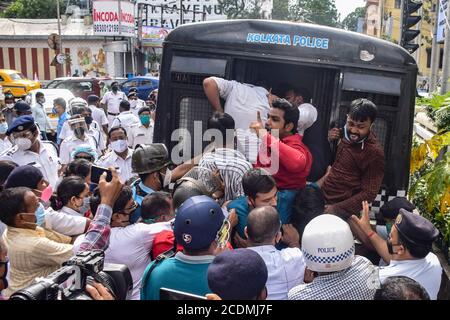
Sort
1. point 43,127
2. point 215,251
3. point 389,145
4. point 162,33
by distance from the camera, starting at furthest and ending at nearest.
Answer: point 162,33 → point 43,127 → point 389,145 → point 215,251

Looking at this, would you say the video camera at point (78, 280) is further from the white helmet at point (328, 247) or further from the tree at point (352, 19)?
the tree at point (352, 19)

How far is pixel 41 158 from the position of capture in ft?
19.1

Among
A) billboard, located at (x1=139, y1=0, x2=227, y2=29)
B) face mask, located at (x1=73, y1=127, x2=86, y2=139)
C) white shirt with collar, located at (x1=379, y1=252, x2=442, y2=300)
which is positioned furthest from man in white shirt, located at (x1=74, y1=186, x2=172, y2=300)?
billboard, located at (x1=139, y1=0, x2=227, y2=29)

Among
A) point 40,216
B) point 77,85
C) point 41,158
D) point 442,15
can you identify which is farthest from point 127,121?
point 77,85

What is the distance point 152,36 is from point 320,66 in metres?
35.6

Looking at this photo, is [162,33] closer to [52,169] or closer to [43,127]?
[43,127]

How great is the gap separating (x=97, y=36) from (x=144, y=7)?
9.25 metres

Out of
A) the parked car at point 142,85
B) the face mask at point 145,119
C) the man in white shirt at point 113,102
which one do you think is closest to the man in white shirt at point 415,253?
the face mask at point 145,119

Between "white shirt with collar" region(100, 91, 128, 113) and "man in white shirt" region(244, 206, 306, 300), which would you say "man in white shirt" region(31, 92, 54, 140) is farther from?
"man in white shirt" region(244, 206, 306, 300)

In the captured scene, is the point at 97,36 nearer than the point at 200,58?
No

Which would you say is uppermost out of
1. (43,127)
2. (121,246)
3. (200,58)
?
(200,58)

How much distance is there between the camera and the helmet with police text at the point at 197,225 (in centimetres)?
270
